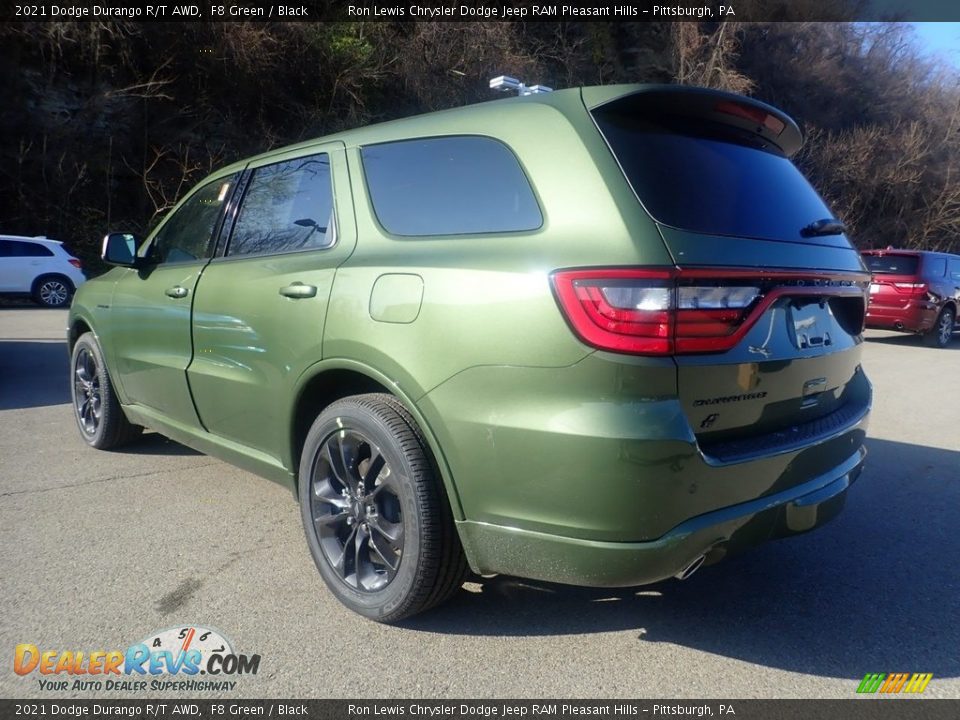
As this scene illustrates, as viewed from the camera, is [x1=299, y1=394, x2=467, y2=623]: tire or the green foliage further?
the green foliage

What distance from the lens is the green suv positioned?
6.99 ft

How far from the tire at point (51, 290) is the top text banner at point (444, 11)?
7.07m

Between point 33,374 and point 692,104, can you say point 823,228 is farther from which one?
point 33,374

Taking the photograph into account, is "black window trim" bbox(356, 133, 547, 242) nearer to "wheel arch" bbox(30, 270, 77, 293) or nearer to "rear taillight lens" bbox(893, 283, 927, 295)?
"rear taillight lens" bbox(893, 283, 927, 295)

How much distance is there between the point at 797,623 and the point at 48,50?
71.7ft

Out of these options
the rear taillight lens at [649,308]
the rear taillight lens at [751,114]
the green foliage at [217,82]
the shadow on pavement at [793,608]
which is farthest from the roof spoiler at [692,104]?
the green foliage at [217,82]

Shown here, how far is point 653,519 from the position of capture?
2125mm

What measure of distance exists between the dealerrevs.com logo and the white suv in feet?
47.8

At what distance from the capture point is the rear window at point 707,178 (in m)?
2.34

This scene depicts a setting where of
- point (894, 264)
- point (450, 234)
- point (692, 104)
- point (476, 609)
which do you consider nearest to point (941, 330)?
point (894, 264)

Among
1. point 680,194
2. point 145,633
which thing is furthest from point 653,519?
point 145,633

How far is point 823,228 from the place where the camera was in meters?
2.85

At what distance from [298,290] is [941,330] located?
12576mm

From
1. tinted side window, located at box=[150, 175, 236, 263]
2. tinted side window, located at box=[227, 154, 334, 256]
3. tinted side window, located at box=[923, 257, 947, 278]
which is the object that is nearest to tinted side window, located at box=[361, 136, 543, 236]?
tinted side window, located at box=[227, 154, 334, 256]
